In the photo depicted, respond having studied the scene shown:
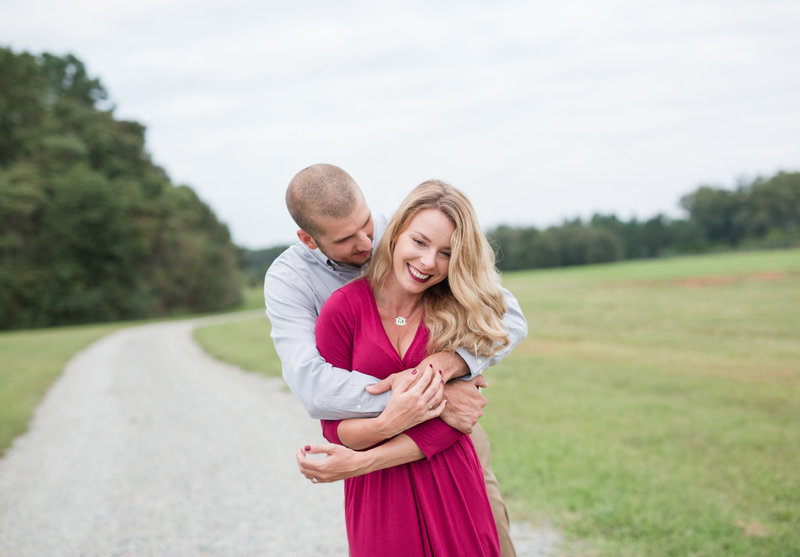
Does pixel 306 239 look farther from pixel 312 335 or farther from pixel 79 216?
pixel 79 216

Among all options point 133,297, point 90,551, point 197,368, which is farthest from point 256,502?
point 133,297

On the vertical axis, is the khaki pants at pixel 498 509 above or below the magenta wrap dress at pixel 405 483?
below

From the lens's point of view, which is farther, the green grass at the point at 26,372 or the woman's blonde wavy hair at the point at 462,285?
the green grass at the point at 26,372

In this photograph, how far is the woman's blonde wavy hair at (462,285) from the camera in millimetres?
2160

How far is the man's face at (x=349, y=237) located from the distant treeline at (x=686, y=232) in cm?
8162

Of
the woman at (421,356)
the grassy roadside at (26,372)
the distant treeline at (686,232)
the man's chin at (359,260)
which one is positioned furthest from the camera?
the distant treeline at (686,232)

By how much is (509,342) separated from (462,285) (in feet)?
1.27

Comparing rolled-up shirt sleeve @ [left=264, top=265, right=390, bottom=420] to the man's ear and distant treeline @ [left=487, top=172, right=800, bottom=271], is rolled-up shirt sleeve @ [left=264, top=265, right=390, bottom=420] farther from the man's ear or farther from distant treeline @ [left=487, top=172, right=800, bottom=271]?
distant treeline @ [left=487, top=172, right=800, bottom=271]

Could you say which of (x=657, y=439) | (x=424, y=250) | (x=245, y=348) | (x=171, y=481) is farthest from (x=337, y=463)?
(x=245, y=348)

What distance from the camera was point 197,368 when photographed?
1339 cm

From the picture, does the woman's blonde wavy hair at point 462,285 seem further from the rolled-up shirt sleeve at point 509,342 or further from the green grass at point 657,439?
the green grass at point 657,439

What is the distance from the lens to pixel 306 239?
2.59 metres

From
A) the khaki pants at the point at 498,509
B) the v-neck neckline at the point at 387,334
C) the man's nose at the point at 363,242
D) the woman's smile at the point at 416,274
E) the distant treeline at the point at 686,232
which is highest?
the distant treeline at the point at 686,232

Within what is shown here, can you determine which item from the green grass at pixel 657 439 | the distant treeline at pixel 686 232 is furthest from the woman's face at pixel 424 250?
the distant treeline at pixel 686 232
